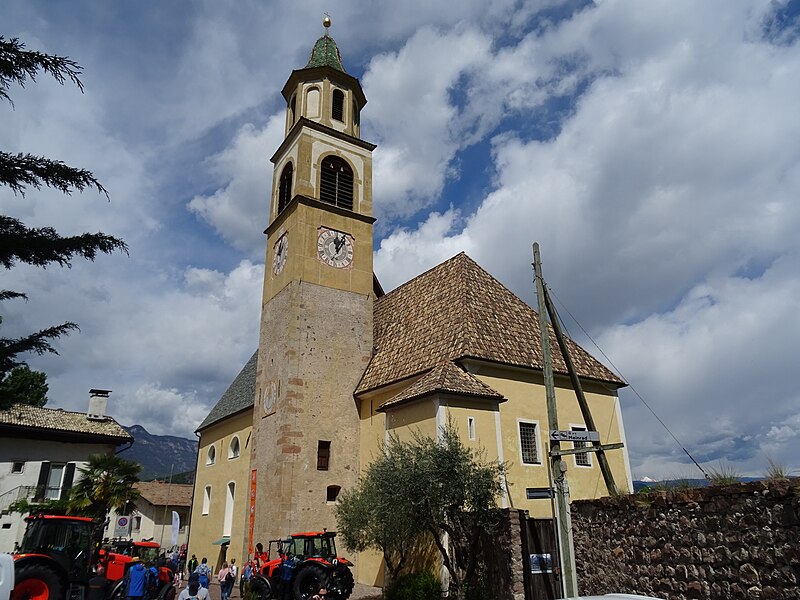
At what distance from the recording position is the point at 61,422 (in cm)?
3161

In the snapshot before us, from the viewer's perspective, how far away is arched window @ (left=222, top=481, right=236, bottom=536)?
92.0 feet

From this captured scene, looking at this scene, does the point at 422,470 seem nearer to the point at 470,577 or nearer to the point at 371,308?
the point at 470,577

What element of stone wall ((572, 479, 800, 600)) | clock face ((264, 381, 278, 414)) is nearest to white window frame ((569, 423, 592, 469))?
stone wall ((572, 479, 800, 600))

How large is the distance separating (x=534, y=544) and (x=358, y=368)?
12.2 meters

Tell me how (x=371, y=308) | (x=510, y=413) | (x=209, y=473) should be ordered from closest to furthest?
(x=510, y=413) → (x=371, y=308) → (x=209, y=473)

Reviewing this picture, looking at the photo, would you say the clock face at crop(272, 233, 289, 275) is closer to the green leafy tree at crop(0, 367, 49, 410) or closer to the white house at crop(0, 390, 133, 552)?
the white house at crop(0, 390, 133, 552)

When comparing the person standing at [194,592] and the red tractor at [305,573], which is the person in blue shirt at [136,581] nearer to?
the red tractor at [305,573]

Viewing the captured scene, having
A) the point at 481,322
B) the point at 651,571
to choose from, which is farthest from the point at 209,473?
the point at 651,571

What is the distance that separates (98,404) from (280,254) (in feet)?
56.6

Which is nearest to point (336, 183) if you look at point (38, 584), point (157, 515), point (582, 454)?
point (582, 454)

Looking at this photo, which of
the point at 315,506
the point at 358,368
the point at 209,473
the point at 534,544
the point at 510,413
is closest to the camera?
the point at 534,544

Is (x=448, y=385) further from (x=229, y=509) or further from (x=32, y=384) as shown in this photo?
(x=32, y=384)

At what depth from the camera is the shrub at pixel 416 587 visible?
15.8 metres

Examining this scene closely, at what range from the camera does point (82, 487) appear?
26.2 metres
